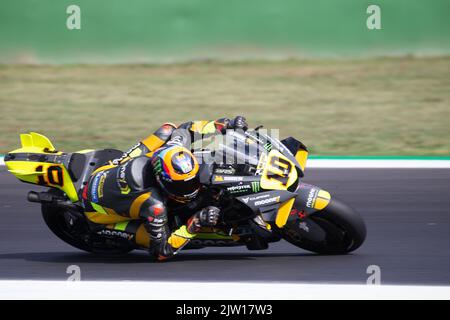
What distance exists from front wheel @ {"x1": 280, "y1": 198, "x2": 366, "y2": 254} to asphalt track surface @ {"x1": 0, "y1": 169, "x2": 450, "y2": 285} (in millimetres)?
99

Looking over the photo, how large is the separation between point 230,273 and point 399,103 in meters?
9.07

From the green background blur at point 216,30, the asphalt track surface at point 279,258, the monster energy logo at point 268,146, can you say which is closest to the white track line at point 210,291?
the asphalt track surface at point 279,258

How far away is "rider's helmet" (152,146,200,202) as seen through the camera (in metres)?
6.24

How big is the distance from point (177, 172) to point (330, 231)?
51.9 inches

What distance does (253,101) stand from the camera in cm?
1530

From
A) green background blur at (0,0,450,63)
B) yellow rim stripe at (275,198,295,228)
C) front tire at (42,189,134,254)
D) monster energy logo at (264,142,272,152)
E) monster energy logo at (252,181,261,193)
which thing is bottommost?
front tire at (42,189,134,254)

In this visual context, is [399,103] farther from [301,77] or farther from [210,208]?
[210,208]

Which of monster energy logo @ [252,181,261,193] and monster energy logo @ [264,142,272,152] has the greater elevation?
monster energy logo @ [264,142,272,152]

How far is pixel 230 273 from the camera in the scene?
659 centimetres

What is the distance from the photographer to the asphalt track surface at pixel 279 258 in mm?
6512

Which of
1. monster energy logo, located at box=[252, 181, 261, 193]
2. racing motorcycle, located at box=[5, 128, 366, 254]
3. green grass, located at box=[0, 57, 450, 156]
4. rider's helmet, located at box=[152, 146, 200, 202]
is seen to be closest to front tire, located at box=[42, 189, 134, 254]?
racing motorcycle, located at box=[5, 128, 366, 254]

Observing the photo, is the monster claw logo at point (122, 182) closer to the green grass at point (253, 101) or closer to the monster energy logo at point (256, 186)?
the monster energy logo at point (256, 186)

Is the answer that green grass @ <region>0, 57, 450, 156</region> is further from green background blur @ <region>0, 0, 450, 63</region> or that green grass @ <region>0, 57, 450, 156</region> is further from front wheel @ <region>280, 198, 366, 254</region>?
front wheel @ <region>280, 198, 366, 254</region>
